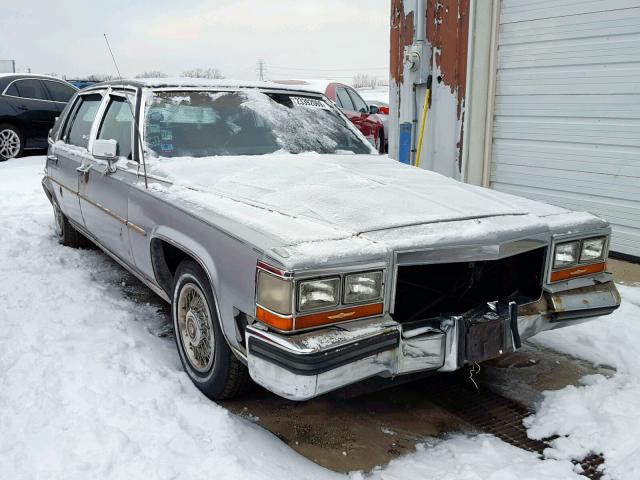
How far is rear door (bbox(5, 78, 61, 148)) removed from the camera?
10.5 meters

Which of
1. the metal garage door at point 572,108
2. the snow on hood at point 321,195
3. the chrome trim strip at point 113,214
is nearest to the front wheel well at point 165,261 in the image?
the chrome trim strip at point 113,214

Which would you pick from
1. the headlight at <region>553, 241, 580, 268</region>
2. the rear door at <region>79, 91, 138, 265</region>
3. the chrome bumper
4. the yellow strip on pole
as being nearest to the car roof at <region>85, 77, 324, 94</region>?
the rear door at <region>79, 91, 138, 265</region>

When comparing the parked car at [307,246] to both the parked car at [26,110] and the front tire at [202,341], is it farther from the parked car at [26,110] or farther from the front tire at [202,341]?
the parked car at [26,110]

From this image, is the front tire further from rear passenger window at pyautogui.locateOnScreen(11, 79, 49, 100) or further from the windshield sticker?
rear passenger window at pyautogui.locateOnScreen(11, 79, 49, 100)

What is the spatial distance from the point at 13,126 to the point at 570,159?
9261mm

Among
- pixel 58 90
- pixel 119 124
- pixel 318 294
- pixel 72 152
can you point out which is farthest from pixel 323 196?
pixel 58 90

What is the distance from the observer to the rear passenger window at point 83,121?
4684 mm

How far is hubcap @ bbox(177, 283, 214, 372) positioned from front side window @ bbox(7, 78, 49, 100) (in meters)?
9.36

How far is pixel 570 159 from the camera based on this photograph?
233 inches

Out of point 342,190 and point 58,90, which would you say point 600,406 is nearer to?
point 342,190

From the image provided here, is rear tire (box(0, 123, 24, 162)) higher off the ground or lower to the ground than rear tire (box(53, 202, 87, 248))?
higher

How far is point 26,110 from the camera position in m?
10.5

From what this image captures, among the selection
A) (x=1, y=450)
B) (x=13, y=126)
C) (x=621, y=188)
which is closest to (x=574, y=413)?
(x=1, y=450)

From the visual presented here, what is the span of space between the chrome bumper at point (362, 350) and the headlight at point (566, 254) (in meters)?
0.36
